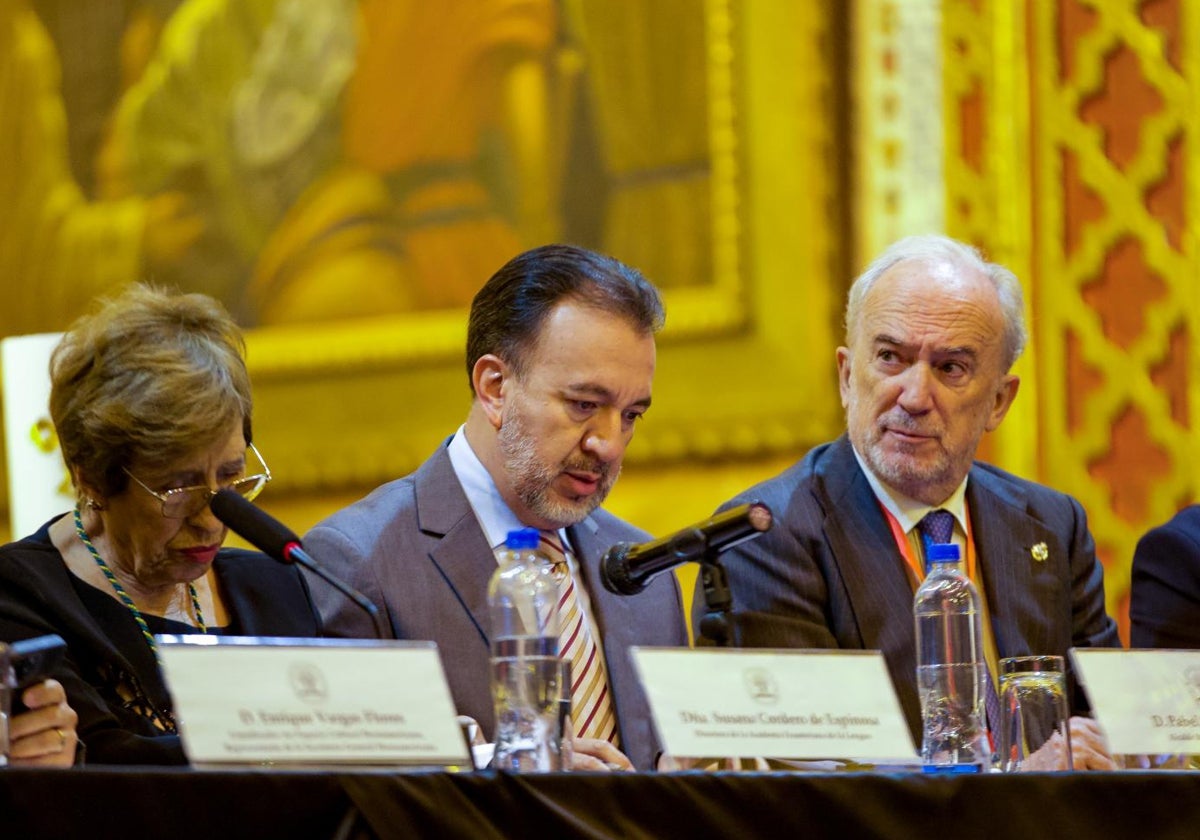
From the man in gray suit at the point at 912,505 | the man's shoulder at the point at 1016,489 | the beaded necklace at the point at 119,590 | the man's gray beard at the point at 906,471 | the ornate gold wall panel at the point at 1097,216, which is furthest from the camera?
the ornate gold wall panel at the point at 1097,216

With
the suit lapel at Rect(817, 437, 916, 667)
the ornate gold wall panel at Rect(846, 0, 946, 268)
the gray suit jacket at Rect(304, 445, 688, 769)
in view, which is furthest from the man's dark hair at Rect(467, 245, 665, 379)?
the ornate gold wall panel at Rect(846, 0, 946, 268)

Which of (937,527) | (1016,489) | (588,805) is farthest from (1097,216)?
(588,805)

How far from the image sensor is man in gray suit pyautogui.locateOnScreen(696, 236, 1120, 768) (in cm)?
319

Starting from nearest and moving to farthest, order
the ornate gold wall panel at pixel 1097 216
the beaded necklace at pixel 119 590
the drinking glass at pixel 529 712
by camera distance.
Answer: the drinking glass at pixel 529 712 → the beaded necklace at pixel 119 590 → the ornate gold wall panel at pixel 1097 216

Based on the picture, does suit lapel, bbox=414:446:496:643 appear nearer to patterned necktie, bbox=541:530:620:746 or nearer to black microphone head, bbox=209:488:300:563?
patterned necktie, bbox=541:530:620:746

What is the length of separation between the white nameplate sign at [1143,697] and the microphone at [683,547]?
0.48 m

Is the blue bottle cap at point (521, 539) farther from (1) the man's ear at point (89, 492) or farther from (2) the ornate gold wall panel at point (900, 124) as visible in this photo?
(2) the ornate gold wall panel at point (900, 124)

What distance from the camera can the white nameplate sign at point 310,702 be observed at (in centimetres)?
191

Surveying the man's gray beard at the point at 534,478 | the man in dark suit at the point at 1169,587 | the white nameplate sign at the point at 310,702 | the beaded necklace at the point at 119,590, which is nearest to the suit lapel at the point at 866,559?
the man's gray beard at the point at 534,478

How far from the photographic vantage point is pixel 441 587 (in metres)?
3.01

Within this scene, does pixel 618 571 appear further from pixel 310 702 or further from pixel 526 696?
pixel 310 702

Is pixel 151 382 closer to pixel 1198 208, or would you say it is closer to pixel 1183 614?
pixel 1183 614

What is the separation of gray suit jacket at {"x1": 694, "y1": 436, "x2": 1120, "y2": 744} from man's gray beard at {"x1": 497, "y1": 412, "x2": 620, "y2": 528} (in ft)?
0.86

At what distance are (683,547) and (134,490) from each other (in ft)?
3.52
